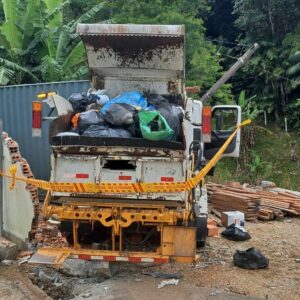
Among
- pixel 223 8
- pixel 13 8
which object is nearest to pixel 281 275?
pixel 13 8

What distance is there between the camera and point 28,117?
11.8 meters

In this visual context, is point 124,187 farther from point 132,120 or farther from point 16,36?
point 16,36

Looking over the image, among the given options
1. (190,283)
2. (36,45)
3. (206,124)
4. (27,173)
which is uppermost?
(36,45)

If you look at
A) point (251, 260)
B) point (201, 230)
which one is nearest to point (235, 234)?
point (201, 230)

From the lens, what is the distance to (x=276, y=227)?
10.4 metres

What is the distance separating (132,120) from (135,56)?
1.34 metres

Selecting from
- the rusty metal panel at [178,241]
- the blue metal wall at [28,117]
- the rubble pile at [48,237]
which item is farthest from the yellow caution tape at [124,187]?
the blue metal wall at [28,117]

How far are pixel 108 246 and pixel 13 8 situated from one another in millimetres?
10218

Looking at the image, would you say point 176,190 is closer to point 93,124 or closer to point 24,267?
point 93,124

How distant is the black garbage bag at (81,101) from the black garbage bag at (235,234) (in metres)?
3.56

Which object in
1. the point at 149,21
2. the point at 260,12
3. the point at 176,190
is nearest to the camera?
the point at 176,190

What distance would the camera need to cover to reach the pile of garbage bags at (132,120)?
19.7 feet

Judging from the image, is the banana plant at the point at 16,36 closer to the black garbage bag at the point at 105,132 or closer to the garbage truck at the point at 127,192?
the black garbage bag at the point at 105,132

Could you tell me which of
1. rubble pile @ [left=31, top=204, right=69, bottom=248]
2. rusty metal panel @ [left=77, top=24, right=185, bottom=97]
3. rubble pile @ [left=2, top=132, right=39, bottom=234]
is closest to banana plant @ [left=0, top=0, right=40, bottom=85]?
rubble pile @ [left=31, top=204, right=69, bottom=248]
